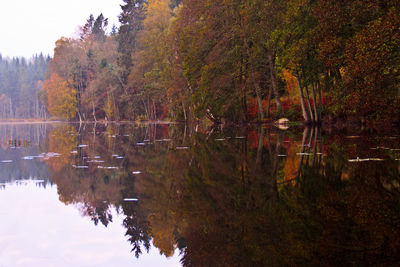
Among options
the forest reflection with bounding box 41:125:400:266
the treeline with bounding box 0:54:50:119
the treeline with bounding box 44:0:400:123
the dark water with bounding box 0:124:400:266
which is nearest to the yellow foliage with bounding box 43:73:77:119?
the treeline with bounding box 44:0:400:123

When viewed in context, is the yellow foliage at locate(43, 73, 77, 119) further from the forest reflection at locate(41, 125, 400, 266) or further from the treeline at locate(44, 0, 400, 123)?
the forest reflection at locate(41, 125, 400, 266)

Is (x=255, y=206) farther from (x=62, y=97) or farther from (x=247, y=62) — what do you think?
(x=62, y=97)

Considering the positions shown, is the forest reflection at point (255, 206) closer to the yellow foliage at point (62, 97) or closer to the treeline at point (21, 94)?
the yellow foliage at point (62, 97)

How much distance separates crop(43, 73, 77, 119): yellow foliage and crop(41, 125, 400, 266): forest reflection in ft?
213

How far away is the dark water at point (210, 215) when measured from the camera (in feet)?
10.7

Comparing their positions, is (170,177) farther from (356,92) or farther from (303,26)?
(303,26)

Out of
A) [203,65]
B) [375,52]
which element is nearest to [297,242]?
[375,52]

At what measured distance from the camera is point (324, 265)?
2.82 meters

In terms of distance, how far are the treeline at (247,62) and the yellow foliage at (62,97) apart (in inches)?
8.8

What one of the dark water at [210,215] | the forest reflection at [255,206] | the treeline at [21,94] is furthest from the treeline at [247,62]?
the treeline at [21,94]

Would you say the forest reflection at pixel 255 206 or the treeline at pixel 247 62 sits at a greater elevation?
the treeline at pixel 247 62

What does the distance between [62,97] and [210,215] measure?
70697 mm

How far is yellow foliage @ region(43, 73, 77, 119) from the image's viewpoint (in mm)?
69250

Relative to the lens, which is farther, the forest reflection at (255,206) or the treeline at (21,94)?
the treeline at (21,94)
